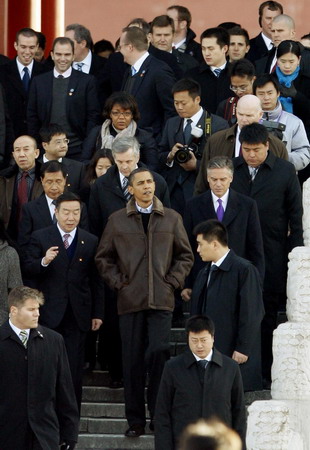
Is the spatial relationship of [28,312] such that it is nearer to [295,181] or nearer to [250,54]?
[295,181]

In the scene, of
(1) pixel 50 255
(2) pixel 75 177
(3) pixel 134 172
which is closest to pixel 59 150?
(2) pixel 75 177

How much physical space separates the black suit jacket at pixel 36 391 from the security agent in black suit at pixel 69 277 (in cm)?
104

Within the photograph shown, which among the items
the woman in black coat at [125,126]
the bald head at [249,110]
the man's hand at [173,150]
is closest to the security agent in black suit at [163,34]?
the woman in black coat at [125,126]

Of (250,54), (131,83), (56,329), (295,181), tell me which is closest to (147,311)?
(56,329)

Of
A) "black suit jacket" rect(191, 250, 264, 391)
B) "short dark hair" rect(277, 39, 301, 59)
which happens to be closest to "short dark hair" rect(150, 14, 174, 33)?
"short dark hair" rect(277, 39, 301, 59)

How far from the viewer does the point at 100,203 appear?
13391mm

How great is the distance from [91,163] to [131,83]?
1.63 metres

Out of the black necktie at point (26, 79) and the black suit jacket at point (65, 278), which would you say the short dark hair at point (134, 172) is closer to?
the black suit jacket at point (65, 278)

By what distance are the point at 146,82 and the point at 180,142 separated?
4.21 feet

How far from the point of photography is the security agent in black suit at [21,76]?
1600 cm

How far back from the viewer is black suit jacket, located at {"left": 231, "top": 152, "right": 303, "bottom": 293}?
13070mm

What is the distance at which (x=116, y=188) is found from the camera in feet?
43.6

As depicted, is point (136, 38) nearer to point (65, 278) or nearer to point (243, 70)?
point (243, 70)

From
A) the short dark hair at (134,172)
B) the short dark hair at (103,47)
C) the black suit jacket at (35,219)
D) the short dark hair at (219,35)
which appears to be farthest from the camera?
the short dark hair at (103,47)
